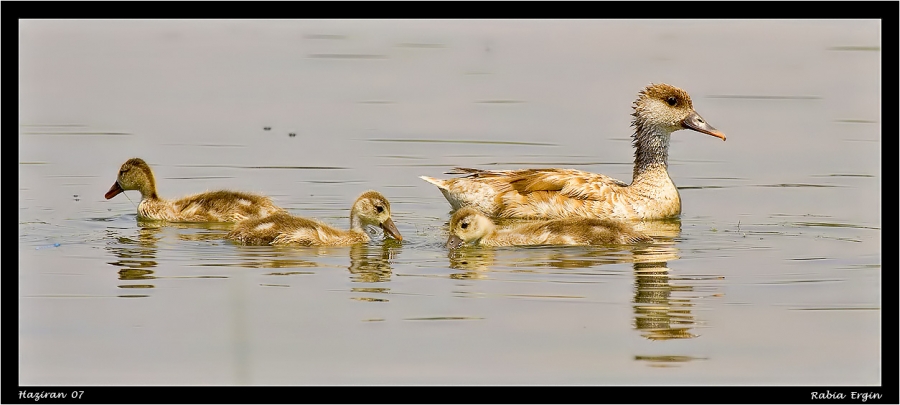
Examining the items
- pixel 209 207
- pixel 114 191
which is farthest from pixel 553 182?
pixel 114 191

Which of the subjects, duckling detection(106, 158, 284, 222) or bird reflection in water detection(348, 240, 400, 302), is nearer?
→ bird reflection in water detection(348, 240, 400, 302)

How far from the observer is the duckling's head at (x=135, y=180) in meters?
13.4

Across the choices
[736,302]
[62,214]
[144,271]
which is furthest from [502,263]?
[62,214]

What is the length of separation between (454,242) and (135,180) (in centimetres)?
346

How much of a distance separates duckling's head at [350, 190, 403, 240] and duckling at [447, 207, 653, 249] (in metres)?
0.48

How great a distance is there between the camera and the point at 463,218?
38.1 ft

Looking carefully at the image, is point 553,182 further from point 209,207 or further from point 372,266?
point 372,266

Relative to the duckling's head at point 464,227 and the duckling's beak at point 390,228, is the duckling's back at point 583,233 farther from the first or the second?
the duckling's beak at point 390,228

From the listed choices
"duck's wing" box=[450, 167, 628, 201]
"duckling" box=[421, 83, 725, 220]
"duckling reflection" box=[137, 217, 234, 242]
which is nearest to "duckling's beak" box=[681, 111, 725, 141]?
"duckling" box=[421, 83, 725, 220]

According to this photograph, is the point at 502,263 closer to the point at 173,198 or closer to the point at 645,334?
the point at 645,334

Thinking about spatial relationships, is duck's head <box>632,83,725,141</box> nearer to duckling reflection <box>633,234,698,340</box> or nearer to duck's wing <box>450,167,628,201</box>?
duck's wing <box>450,167,628,201</box>

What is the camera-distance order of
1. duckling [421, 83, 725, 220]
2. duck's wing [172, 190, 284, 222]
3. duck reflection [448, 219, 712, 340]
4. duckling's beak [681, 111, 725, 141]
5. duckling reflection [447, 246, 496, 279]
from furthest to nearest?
duckling's beak [681, 111, 725, 141] < duckling [421, 83, 725, 220] < duck's wing [172, 190, 284, 222] < duckling reflection [447, 246, 496, 279] < duck reflection [448, 219, 712, 340]

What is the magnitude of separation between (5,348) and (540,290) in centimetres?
340

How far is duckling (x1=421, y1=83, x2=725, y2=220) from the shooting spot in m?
13.6
